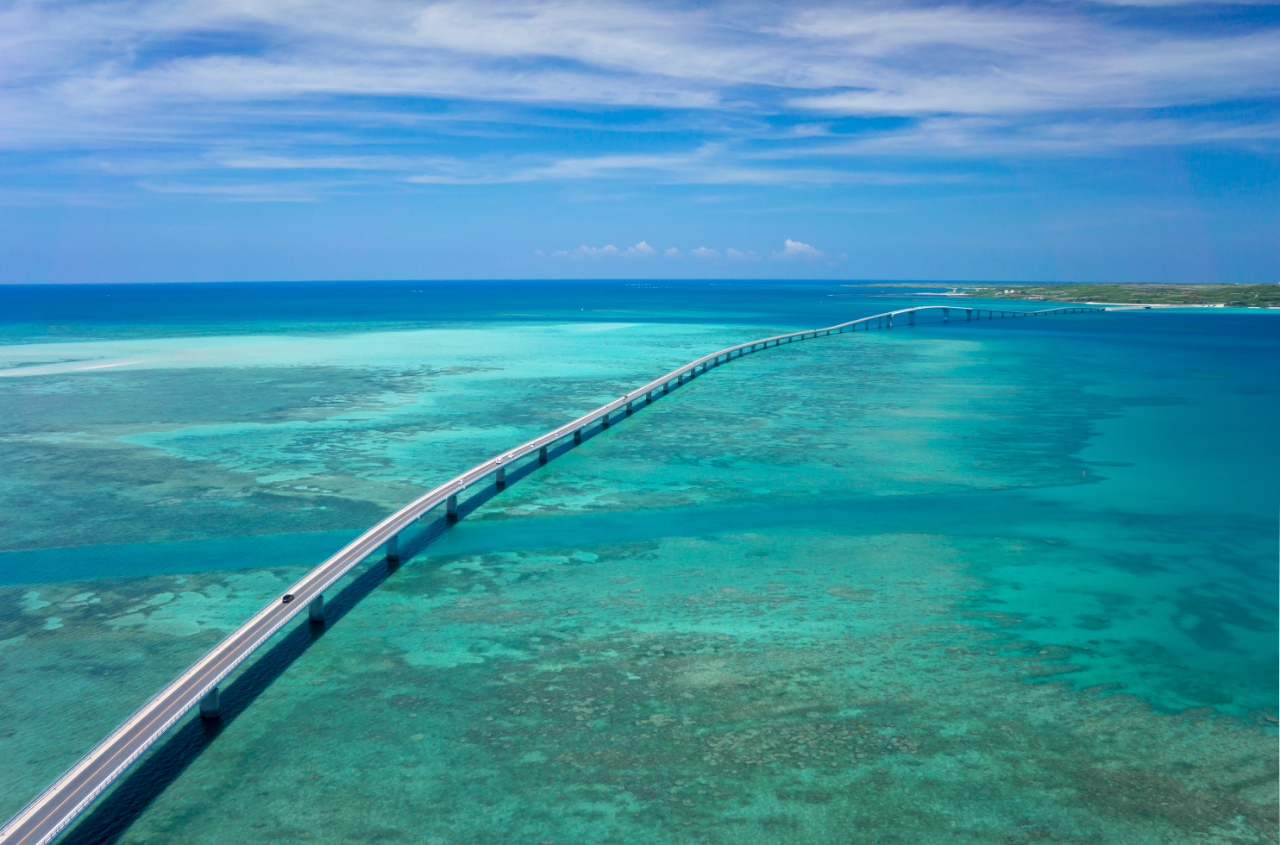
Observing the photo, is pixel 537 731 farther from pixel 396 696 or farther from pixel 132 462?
pixel 132 462

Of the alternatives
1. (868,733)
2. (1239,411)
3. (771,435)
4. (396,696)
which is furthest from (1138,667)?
(1239,411)

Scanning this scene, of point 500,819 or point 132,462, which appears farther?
point 132,462

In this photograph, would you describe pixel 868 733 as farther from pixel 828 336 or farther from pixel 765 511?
pixel 828 336

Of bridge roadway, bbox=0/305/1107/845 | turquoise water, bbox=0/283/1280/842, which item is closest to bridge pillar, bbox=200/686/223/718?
bridge roadway, bbox=0/305/1107/845

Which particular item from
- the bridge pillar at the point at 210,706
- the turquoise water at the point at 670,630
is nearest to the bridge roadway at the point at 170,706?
the bridge pillar at the point at 210,706

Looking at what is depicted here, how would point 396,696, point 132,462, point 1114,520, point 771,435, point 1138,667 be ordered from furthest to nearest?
point 771,435 → point 132,462 → point 1114,520 → point 1138,667 → point 396,696

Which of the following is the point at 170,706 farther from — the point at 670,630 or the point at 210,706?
the point at 670,630

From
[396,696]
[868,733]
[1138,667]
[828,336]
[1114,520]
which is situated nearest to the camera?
[868,733]

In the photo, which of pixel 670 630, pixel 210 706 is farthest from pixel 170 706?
pixel 670 630
